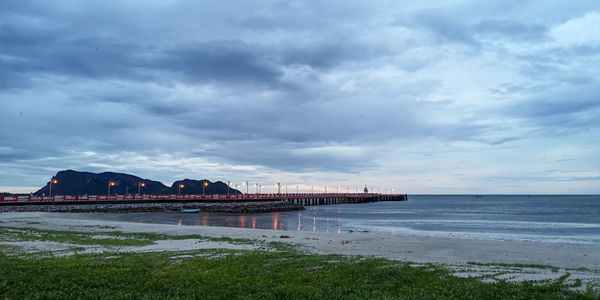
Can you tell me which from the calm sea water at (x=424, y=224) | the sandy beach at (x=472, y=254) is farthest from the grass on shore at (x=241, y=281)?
the calm sea water at (x=424, y=224)

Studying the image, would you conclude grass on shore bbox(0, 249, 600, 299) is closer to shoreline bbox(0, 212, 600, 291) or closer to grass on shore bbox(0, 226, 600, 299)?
grass on shore bbox(0, 226, 600, 299)

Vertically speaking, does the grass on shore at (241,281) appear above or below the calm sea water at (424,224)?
above

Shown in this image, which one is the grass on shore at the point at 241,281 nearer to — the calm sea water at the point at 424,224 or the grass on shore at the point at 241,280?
the grass on shore at the point at 241,280

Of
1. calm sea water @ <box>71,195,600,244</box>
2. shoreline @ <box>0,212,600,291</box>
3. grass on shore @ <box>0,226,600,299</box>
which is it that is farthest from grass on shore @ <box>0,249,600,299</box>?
calm sea water @ <box>71,195,600,244</box>

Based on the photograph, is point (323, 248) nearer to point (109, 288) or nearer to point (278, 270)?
point (278, 270)

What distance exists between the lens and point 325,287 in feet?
41.7

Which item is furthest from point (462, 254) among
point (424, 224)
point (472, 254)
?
point (424, 224)

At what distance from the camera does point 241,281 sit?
13383 mm

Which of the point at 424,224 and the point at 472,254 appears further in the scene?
the point at 424,224

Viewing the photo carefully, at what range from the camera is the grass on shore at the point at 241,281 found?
1177 cm

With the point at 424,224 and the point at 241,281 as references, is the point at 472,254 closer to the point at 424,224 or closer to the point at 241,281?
the point at 241,281

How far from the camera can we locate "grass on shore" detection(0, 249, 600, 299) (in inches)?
463

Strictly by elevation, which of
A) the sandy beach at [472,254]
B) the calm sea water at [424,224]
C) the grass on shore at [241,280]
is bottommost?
the calm sea water at [424,224]

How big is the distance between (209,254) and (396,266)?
9640 mm
